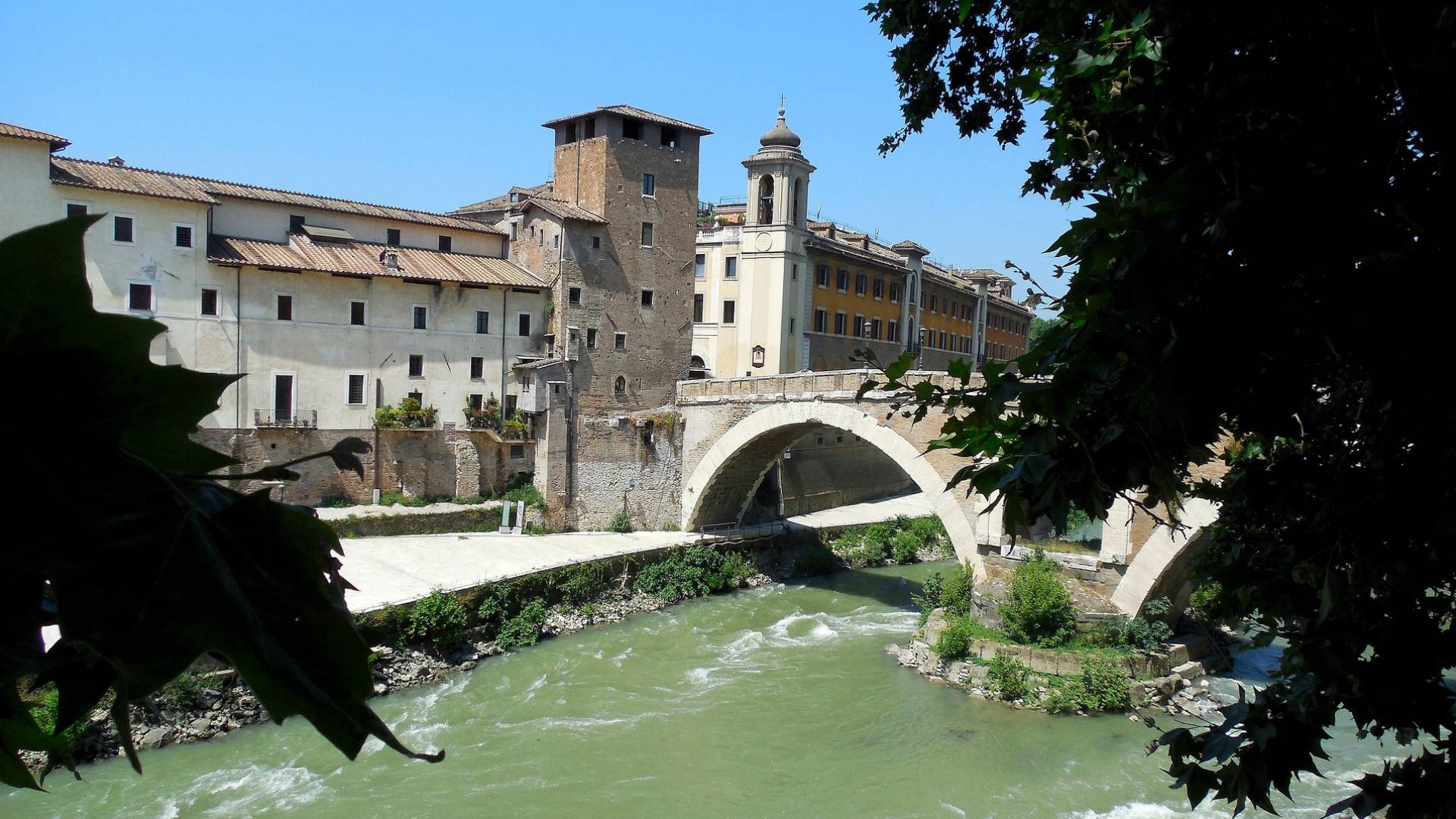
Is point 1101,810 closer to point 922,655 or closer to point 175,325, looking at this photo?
point 922,655

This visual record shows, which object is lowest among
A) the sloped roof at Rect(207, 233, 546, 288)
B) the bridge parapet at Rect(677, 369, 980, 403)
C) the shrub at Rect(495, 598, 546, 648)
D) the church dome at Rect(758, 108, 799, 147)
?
the shrub at Rect(495, 598, 546, 648)

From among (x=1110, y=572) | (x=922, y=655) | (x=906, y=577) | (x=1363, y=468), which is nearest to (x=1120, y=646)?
(x=1110, y=572)

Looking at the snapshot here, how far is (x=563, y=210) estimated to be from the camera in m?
22.8

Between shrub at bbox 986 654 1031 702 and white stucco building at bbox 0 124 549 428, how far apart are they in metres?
12.9

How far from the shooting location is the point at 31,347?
33.2 inches

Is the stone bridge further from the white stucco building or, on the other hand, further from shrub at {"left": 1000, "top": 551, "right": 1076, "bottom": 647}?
the white stucco building

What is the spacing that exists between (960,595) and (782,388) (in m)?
6.45

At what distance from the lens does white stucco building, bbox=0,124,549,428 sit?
18234mm

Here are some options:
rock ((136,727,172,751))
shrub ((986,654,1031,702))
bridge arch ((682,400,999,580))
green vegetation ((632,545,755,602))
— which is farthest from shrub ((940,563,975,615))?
rock ((136,727,172,751))

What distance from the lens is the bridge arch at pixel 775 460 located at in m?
18.5

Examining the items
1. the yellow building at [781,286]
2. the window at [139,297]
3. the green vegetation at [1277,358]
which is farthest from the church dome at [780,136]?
the green vegetation at [1277,358]

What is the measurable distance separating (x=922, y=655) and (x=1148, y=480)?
14200 millimetres

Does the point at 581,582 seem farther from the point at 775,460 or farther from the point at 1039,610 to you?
the point at 1039,610

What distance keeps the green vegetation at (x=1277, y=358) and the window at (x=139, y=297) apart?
62.6ft
